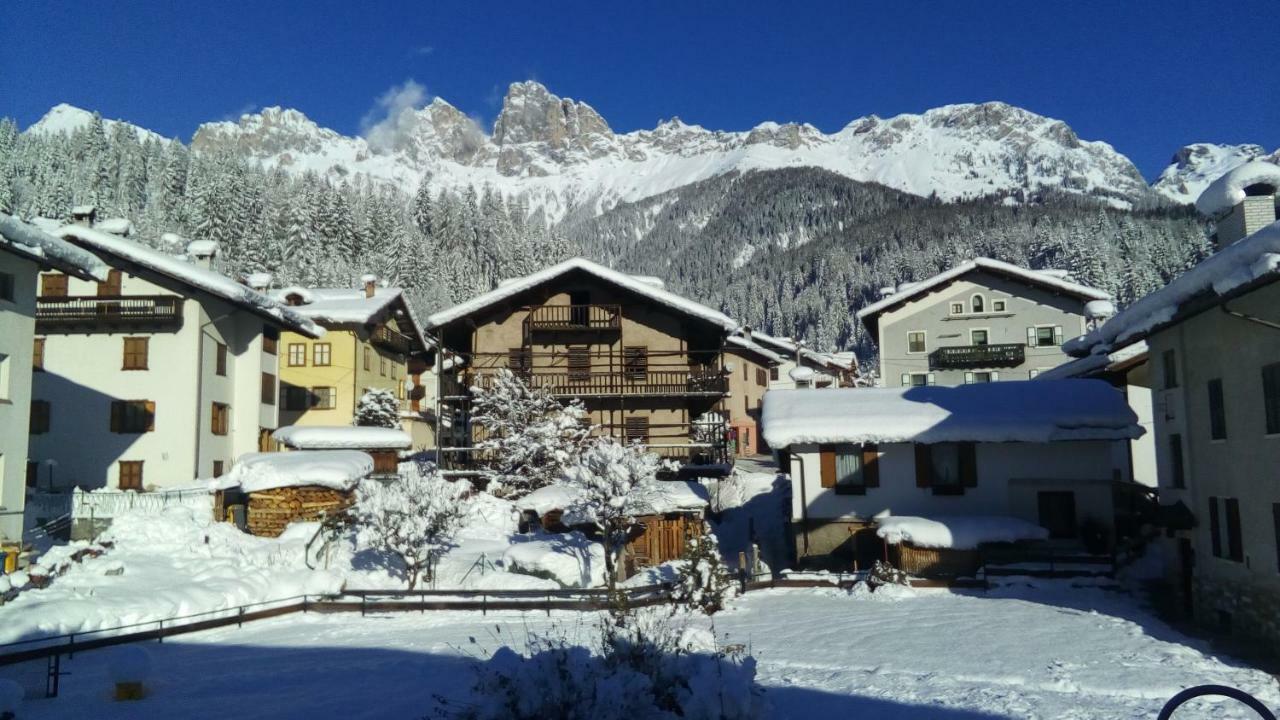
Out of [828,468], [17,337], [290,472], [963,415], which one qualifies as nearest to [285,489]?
[290,472]

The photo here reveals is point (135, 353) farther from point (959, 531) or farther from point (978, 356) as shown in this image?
point (978, 356)

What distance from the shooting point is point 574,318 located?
3969 centimetres

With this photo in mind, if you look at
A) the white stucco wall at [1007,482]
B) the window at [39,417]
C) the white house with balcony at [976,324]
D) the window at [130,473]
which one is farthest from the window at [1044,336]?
the window at [39,417]

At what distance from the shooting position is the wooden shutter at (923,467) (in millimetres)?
26750

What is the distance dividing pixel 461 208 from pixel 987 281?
107076 millimetres

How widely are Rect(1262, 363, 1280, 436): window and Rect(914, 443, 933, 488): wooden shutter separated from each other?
11705mm

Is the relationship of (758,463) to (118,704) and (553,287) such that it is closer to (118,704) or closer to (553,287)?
(553,287)

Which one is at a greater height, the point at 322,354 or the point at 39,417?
the point at 322,354

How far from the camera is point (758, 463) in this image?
53.4 m

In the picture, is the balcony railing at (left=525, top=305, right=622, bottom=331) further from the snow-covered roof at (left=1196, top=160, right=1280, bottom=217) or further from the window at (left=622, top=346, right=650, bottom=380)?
the snow-covered roof at (left=1196, top=160, right=1280, bottom=217)

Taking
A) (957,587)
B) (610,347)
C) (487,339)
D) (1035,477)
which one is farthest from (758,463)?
(957,587)

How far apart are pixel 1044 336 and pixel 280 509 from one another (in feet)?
153

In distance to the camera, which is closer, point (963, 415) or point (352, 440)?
point (963, 415)

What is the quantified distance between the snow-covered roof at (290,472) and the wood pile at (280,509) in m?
0.26
